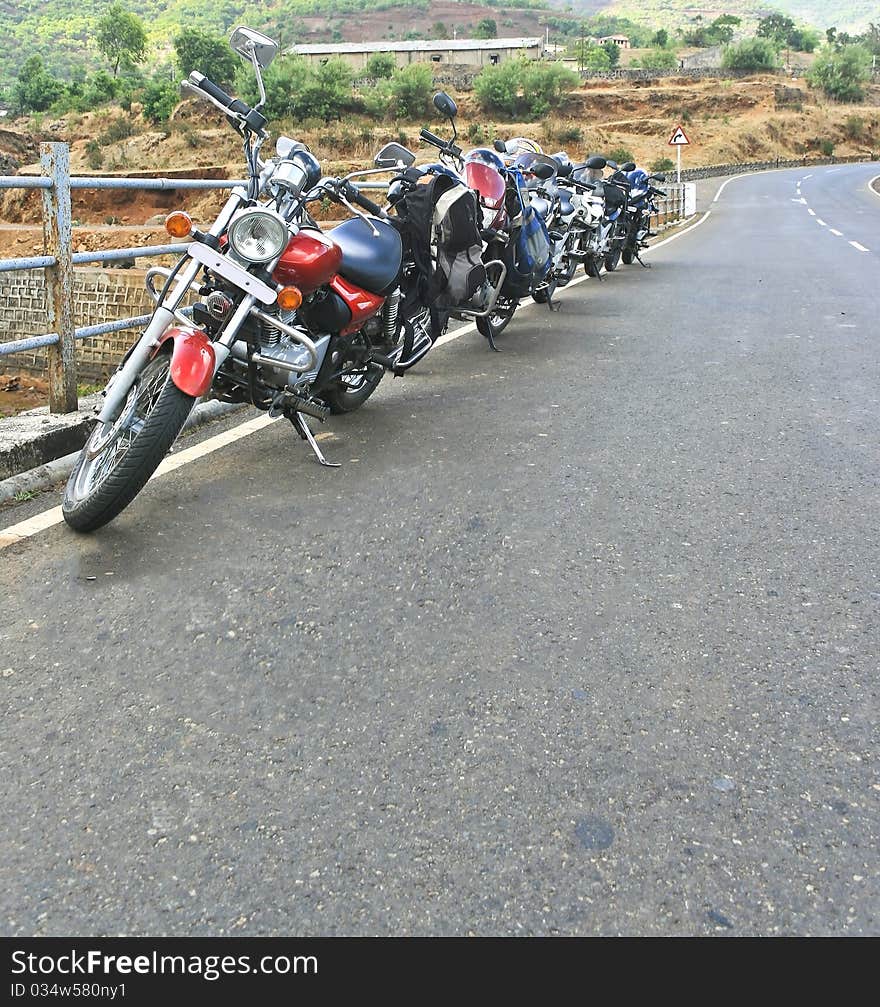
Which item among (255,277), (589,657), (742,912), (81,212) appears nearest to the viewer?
(742,912)

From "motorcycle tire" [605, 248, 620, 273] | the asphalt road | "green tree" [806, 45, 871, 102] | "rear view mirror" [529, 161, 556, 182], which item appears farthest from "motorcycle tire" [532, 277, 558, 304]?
"green tree" [806, 45, 871, 102]

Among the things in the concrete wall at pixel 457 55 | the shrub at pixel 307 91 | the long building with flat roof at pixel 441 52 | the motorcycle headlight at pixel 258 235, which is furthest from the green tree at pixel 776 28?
the motorcycle headlight at pixel 258 235

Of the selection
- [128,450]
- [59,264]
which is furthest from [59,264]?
[128,450]

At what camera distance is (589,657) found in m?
3.33

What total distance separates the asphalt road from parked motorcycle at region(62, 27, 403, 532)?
336 mm

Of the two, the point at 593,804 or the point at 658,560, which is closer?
the point at 593,804

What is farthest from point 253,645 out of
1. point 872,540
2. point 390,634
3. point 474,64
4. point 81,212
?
point 474,64

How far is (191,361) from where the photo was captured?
424 cm

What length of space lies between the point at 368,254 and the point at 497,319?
153 inches

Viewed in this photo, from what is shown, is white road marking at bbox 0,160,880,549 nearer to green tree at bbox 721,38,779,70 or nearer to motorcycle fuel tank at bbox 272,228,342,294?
motorcycle fuel tank at bbox 272,228,342,294

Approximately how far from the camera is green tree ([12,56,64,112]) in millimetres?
105500

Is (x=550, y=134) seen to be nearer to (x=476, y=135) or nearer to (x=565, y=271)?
(x=476, y=135)
